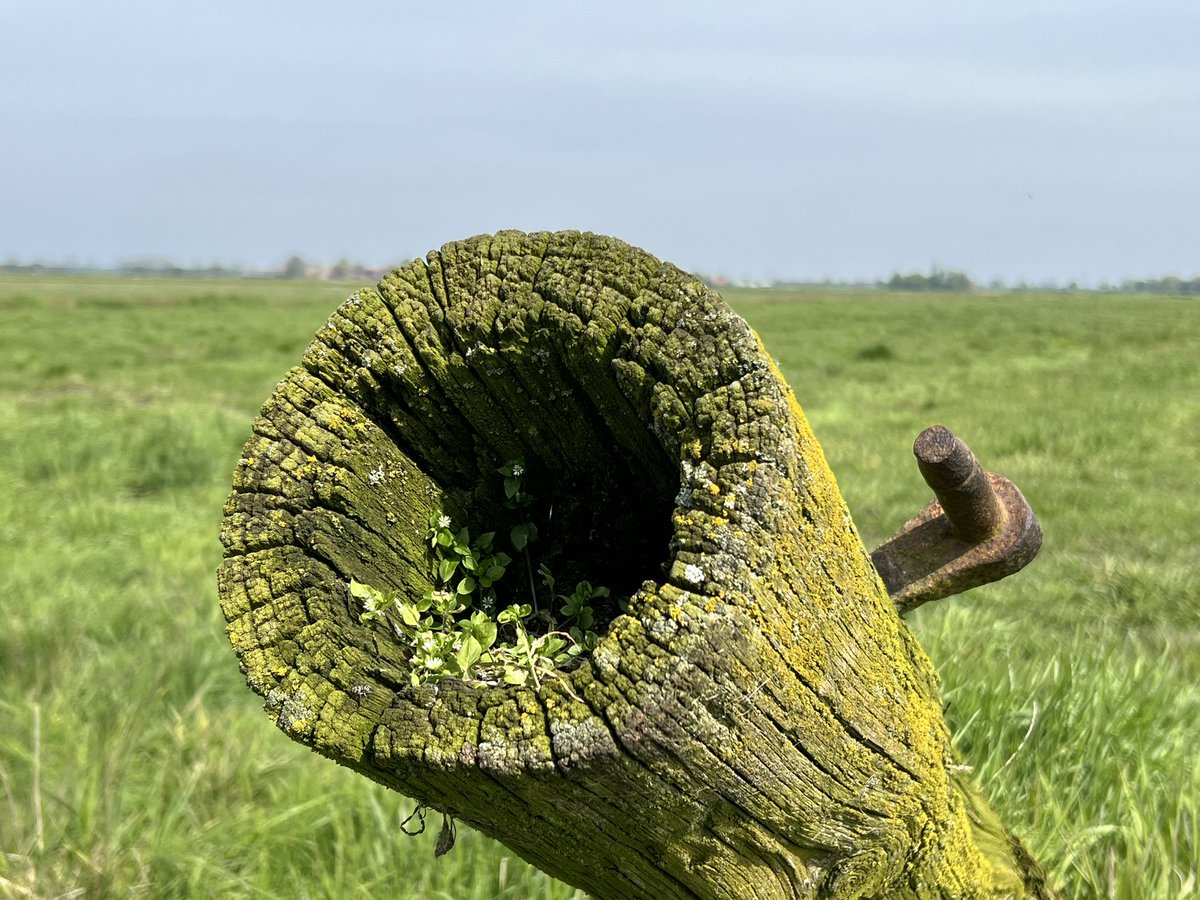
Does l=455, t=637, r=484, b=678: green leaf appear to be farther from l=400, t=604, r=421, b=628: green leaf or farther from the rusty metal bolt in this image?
the rusty metal bolt

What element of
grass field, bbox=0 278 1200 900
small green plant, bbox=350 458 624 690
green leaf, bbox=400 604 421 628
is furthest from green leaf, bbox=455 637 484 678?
grass field, bbox=0 278 1200 900

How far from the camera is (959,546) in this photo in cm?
172

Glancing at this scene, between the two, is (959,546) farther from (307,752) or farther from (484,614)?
(307,752)

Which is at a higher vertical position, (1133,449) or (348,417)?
(348,417)

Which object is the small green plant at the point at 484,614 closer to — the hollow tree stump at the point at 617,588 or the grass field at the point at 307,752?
the hollow tree stump at the point at 617,588

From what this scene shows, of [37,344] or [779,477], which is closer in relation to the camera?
[779,477]

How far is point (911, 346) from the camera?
25.6m

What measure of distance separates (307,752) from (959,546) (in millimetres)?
3714

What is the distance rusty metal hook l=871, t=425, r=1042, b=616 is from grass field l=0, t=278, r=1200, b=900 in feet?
4.34

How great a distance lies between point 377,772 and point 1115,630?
617cm

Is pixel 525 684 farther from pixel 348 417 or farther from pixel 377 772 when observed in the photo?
pixel 348 417

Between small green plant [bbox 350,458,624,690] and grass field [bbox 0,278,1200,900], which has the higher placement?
small green plant [bbox 350,458,624,690]

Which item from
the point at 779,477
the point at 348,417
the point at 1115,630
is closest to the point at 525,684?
the point at 779,477

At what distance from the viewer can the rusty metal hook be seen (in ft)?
5.45
